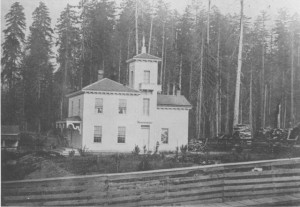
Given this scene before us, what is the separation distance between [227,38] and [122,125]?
8227 millimetres

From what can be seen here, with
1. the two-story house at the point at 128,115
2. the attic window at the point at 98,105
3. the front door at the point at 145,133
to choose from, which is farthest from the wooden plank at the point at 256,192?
the front door at the point at 145,133

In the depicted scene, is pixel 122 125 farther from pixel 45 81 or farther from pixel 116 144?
pixel 45 81

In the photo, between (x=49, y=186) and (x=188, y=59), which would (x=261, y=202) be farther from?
(x=188, y=59)

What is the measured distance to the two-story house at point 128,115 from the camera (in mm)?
18375

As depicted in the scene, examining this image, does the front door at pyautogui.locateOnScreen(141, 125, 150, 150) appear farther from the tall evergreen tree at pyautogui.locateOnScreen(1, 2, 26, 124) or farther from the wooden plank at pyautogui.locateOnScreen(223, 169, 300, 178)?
the wooden plank at pyautogui.locateOnScreen(223, 169, 300, 178)

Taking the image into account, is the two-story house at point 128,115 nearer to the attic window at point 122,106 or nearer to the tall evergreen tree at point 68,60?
the attic window at point 122,106

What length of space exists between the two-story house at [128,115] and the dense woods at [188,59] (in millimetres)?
1474

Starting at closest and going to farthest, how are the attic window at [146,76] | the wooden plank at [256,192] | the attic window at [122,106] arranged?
the wooden plank at [256,192] → the attic window at [122,106] → the attic window at [146,76]

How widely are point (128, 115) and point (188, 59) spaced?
26.5 feet

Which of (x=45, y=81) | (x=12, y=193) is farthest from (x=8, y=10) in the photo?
(x=45, y=81)

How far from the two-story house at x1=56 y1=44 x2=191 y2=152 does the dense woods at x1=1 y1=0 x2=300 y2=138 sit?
1.47 m

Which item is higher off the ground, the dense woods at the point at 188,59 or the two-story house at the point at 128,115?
the dense woods at the point at 188,59

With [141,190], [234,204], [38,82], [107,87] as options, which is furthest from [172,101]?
[141,190]

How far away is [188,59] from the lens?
2545 centimetres
